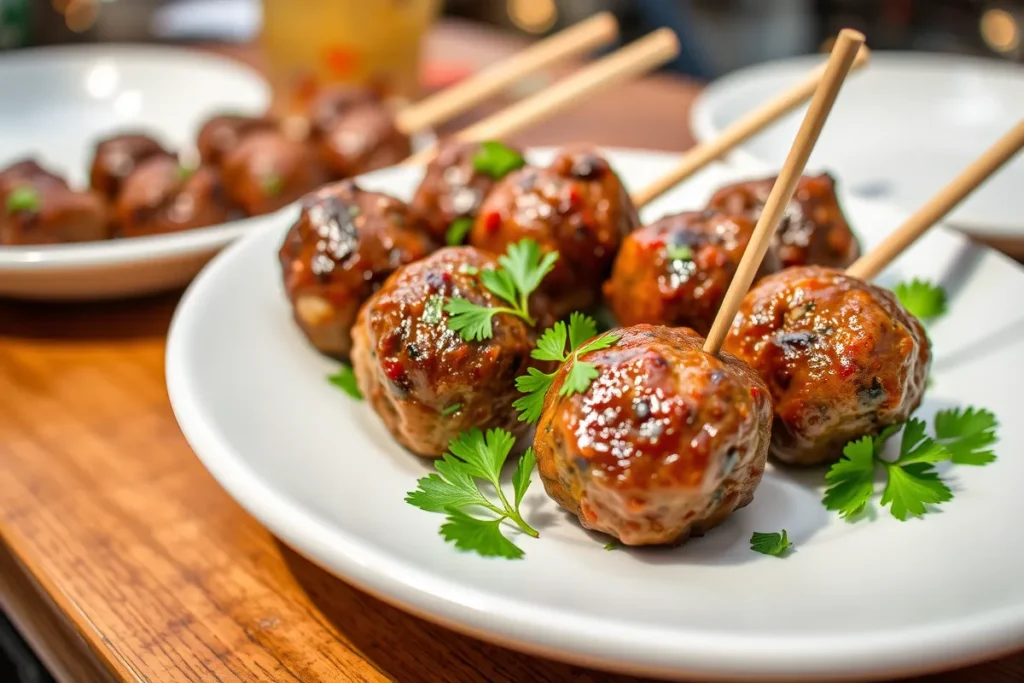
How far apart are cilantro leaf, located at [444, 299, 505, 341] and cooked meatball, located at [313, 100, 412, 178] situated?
1653mm

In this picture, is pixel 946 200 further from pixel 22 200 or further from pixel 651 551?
pixel 22 200

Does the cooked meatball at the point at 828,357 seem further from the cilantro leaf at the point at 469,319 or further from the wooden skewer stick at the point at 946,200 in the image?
the cilantro leaf at the point at 469,319

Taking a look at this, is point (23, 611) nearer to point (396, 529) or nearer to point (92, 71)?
point (396, 529)

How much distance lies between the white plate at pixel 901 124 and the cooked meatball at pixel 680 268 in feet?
3.63

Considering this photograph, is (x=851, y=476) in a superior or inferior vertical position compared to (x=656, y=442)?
inferior

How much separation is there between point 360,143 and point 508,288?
1.64 meters

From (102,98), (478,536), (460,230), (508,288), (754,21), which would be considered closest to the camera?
(478,536)

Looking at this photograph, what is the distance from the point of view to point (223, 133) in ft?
11.0

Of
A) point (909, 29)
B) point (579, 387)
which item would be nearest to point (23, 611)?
point (579, 387)

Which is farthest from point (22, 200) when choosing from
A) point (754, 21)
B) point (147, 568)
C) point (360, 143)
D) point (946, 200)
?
point (754, 21)

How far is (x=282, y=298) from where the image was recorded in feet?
7.71

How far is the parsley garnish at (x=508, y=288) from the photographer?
5.74 feet

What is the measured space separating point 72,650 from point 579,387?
114cm

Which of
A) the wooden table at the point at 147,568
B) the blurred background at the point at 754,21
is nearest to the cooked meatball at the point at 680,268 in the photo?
the wooden table at the point at 147,568
